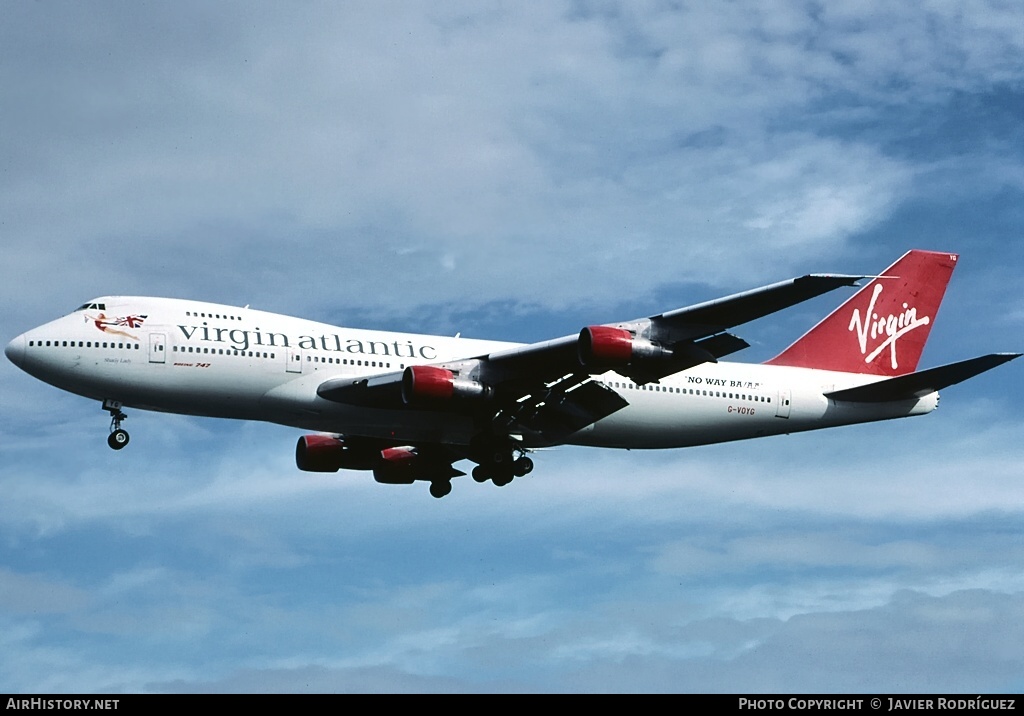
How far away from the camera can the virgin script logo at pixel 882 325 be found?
49.0 meters

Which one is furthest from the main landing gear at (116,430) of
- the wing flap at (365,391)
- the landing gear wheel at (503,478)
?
the landing gear wheel at (503,478)

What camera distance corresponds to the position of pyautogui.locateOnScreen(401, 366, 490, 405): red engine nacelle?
124 ft

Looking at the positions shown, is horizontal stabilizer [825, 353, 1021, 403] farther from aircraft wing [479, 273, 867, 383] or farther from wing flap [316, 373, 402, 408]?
wing flap [316, 373, 402, 408]

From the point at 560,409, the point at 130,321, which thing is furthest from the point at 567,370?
the point at 130,321

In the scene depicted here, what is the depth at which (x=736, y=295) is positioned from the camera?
35.1 metres

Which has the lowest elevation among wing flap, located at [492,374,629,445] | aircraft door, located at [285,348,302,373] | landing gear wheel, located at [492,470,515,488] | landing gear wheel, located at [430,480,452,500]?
landing gear wheel, located at [492,470,515,488]

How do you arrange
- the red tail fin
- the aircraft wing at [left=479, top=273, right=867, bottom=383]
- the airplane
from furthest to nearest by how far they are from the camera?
the red tail fin < the airplane < the aircraft wing at [left=479, top=273, right=867, bottom=383]

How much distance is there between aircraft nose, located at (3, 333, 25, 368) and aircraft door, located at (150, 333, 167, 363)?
3.85 meters

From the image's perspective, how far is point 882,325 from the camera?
4966 centimetres

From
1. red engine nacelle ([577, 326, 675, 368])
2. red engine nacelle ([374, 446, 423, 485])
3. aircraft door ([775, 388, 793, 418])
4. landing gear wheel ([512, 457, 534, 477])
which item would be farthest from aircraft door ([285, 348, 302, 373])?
aircraft door ([775, 388, 793, 418])

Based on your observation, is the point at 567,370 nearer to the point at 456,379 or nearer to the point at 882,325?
the point at 456,379

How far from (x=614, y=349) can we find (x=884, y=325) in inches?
691

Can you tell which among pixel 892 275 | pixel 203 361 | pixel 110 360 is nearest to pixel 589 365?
pixel 203 361
